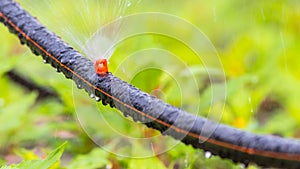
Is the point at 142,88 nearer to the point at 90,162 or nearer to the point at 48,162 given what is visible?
the point at 90,162

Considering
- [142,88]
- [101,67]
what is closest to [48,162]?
[101,67]

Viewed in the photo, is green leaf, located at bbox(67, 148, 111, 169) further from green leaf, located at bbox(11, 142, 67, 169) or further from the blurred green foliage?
green leaf, located at bbox(11, 142, 67, 169)

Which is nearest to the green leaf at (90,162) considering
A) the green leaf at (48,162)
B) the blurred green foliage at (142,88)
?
the blurred green foliage at (142,88)

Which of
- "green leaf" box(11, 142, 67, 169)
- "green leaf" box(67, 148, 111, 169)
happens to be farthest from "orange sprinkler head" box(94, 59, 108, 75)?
"green leaf" box(67, 148, 111, 169)

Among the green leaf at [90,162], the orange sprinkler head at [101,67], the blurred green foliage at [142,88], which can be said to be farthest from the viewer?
the blurred green foliage at [142,88]

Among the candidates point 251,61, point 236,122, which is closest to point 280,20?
point 251,61

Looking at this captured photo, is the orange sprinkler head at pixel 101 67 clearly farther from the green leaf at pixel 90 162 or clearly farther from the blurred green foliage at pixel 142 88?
the green leaf at pixel 90 162
